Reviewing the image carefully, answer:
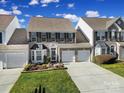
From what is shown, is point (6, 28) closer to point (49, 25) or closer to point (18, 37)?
point (18, 37)

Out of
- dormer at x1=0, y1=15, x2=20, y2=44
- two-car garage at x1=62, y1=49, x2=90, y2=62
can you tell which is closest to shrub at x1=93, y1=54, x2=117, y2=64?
two-car garage at x1=62, y1=49, x2=90, y2=62

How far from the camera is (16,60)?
2694cm

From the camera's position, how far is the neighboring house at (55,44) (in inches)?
1165

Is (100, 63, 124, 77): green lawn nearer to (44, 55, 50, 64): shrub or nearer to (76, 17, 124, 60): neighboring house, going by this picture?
(76, 17, 124, 60): neighboring house

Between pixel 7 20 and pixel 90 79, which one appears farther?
Answer: pixel 7 20

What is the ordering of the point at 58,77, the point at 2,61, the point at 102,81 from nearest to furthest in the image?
the point at 102,81 < the point at 58,77 < the point at 2,61

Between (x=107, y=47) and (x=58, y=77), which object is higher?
(x=107, y=47)

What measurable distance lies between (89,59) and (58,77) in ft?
43.1

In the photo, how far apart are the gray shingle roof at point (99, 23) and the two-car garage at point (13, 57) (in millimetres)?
13498

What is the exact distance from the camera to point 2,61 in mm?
26062

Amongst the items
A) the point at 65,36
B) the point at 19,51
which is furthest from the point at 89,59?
the point at 19,51

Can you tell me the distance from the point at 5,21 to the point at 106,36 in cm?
1866

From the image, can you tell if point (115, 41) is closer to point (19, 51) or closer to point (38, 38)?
point (38, 38)

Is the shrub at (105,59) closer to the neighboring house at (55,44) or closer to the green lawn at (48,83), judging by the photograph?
the neighboring house at (55,44)
